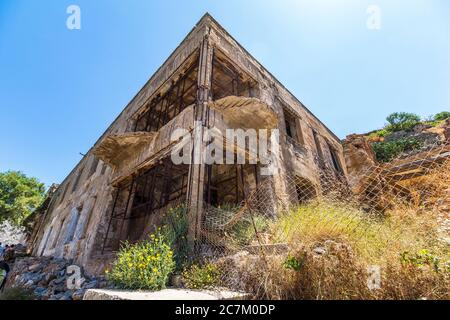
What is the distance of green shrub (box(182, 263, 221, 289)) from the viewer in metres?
3.04

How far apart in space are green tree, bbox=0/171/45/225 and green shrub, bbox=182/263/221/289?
1098 inches

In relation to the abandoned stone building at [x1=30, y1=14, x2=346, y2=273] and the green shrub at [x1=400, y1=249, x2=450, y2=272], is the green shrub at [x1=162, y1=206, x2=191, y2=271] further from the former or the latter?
the green shrub at [x1=400, y1=249, x2=450, y2=272]

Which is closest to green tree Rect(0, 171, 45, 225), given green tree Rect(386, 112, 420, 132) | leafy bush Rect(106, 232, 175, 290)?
leafy bush Rect(106, 232, 175, 290)

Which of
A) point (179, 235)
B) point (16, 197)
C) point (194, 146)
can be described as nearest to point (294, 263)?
point (179, 235)

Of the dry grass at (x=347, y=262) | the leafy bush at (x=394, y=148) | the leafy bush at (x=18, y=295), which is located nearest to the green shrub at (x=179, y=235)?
the dry grass at (x=347, y=262)

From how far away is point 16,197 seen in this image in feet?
76.2

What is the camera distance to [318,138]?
11.5 metres

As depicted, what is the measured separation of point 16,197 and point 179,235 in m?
28.7

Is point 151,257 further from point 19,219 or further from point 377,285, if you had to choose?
point 19,219

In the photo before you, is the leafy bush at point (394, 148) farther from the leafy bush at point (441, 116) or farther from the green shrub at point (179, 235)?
the green shrub at point (179, 235)

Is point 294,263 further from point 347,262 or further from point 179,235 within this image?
point 179,235

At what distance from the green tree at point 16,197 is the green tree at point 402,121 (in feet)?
128
